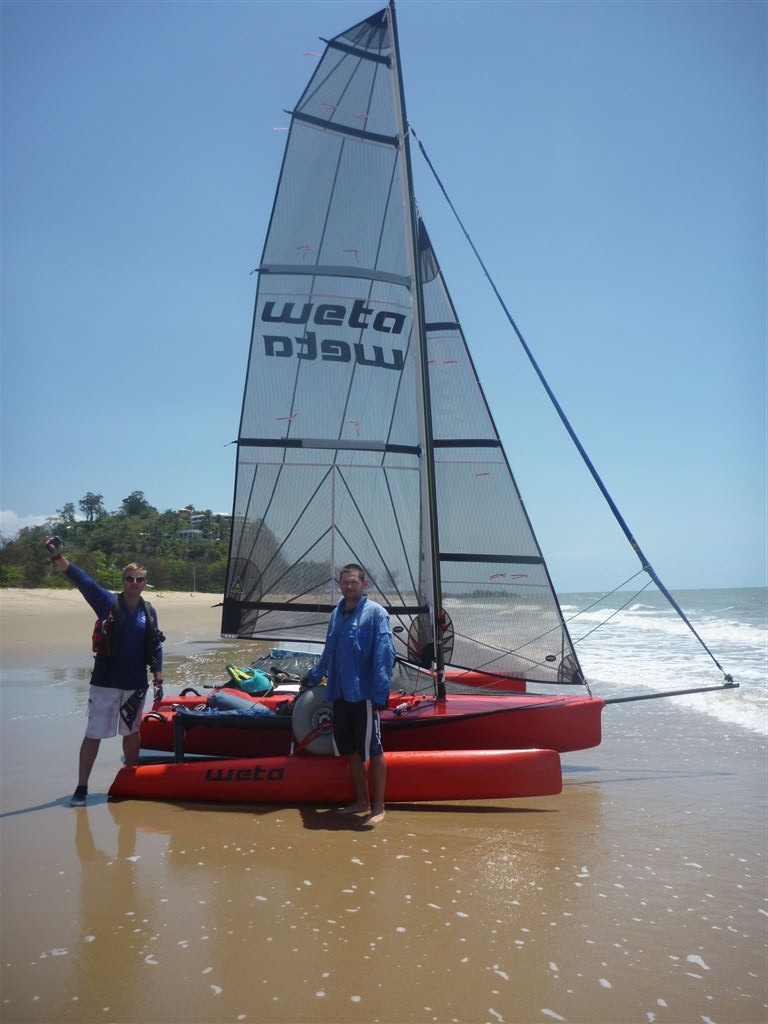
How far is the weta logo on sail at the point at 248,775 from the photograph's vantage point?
5.09 m

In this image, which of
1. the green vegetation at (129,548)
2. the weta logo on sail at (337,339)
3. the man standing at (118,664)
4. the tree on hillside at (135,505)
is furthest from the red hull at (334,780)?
the tree on hillside at (135,505)

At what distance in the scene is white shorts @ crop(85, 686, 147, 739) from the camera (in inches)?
191

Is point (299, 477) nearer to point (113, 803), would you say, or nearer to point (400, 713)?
point (400, 713)

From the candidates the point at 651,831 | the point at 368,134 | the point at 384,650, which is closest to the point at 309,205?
the point at 368,134

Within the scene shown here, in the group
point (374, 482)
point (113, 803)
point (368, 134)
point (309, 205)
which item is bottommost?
point (113, 803)

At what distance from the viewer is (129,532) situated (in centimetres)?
5550

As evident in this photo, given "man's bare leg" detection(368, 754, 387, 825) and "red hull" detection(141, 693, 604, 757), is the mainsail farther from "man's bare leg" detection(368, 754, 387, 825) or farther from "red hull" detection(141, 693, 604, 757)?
"man's bare leg" detection(368, 754, 387, 825)

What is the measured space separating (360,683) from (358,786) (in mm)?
677

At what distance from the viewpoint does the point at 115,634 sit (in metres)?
4.88

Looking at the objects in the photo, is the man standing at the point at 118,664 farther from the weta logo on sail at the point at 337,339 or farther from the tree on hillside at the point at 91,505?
the tree on hillside at the point at 91,505

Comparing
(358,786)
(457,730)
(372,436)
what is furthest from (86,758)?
(372,436)

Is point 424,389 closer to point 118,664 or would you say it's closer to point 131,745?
point 118,664

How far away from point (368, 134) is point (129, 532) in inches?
2042

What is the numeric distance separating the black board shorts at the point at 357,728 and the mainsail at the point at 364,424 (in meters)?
2.05
